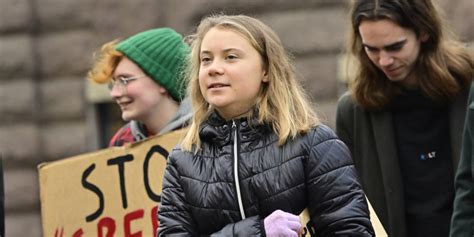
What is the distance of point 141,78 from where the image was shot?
5.80 m

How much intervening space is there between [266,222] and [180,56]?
6.57 feet

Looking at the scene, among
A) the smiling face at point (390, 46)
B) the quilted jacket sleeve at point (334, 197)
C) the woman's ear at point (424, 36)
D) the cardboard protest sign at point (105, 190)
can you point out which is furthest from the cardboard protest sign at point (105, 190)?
the quilted jacket sleeve at point (334, 197)

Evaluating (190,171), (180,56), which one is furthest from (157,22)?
(190,171)

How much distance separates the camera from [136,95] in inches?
226

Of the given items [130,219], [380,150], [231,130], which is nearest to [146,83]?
[130,219]

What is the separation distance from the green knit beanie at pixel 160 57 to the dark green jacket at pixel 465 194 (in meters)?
1.28

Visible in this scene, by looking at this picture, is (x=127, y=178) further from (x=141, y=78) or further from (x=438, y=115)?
(x=438, y=115)

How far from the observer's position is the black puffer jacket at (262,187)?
4.12 m

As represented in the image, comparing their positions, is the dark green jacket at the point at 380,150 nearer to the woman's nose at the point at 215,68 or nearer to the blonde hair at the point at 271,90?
the blonde hair at the point at 271,90

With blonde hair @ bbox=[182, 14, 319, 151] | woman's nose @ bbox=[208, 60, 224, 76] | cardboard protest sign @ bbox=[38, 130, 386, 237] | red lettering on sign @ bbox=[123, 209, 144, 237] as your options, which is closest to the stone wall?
cardboard protest sign @ bbox=[38, 130, 386, 237]

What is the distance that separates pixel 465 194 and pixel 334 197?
950 millimetres

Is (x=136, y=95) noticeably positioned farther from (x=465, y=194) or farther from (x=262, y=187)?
(x=262, y=187)

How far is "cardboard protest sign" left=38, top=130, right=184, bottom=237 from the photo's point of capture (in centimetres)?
551

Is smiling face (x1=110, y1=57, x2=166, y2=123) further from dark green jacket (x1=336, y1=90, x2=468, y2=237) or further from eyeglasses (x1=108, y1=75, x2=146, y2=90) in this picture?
dark green jacket (x1=336, y1=90, x2=468, y2=237)
